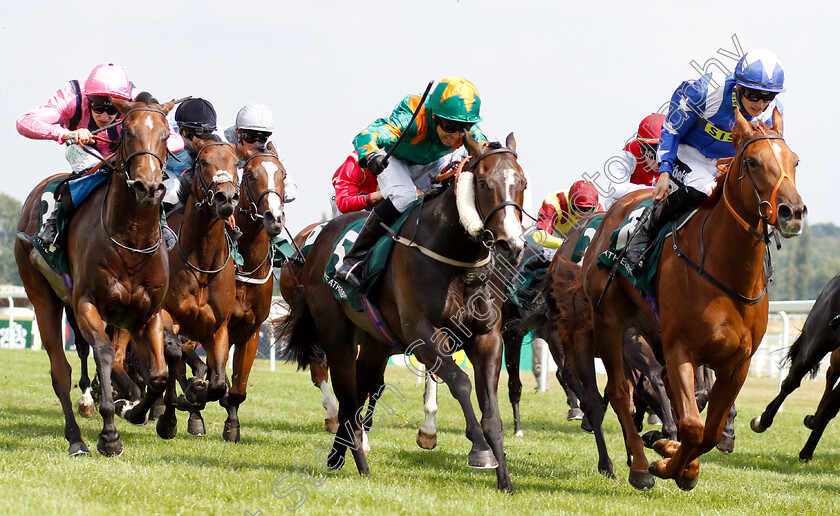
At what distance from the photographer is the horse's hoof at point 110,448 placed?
615 cm

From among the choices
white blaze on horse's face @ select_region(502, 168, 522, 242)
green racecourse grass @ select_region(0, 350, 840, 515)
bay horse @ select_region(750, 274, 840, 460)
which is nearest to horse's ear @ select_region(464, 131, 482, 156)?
white blaze on horse's face @ select_region(502, 168, 522, 242)

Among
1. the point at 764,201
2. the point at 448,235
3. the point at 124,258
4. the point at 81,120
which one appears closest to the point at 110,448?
the point at 124,258

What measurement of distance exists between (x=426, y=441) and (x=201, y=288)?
2.18 m

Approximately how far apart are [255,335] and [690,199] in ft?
13.8

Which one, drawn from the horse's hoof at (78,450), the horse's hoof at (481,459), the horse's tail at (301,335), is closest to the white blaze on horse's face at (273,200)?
the horse's tail at (301,335)

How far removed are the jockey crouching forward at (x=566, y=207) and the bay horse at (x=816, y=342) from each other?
8.52 ft

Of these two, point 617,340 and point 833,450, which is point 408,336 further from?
point 833,450

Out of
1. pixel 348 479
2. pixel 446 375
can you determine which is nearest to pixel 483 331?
pixel 446 375

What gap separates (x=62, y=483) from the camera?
4988 mm

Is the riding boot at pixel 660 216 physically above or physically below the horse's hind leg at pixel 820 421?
above

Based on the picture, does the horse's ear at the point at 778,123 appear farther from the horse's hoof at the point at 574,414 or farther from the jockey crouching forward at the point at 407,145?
the horse's hoof at the point at 574,414

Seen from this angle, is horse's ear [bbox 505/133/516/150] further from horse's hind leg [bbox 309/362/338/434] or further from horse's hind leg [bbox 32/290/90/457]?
horse's hind leg [bbox 309/362/338/434]

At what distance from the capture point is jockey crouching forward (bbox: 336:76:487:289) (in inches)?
237

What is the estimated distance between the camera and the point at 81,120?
23.3 ft
